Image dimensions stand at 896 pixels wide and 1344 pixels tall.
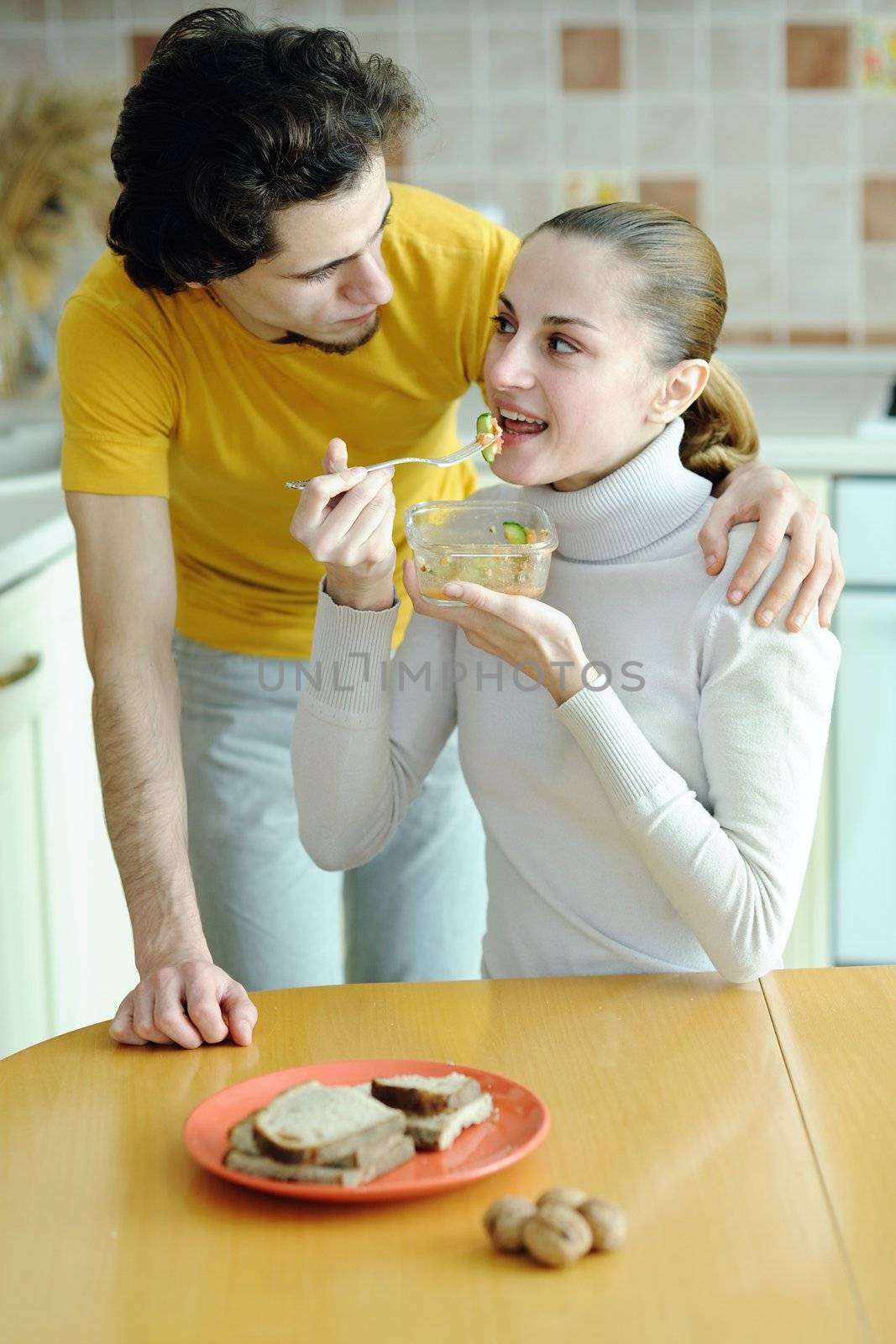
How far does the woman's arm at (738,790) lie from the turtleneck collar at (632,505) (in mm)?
174

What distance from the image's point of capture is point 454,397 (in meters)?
1.69

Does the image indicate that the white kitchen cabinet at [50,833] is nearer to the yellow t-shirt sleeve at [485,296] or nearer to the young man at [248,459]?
the young man at [248,459]

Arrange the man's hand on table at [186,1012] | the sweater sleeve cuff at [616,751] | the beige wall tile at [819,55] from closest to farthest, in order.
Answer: the man's hand on table at [186,1012], the sweater sleeve cuff at [616,751], the beige wall tile at [819,55]

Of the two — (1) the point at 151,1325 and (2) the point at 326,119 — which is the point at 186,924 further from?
(2) the point at 326,119

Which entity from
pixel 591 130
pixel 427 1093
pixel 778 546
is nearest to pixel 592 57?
pixel 591 130

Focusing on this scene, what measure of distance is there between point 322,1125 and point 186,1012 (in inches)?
10.7

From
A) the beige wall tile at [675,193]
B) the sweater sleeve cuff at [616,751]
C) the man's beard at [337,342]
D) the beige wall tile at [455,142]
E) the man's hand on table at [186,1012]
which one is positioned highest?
the beige wall tile at [455,142]

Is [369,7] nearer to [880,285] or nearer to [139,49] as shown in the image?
[139,49]

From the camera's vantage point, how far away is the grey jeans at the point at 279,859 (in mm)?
1757

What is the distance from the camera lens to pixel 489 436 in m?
1.33

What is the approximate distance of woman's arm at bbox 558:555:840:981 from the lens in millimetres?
1177

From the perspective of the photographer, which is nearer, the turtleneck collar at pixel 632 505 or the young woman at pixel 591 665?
the young woman at pixel 591 665

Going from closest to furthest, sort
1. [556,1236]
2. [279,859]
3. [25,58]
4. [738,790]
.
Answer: [556,1236]
[738,790]
[279,859]
[25,58]

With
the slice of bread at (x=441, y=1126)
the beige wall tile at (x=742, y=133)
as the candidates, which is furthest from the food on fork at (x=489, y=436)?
the beige wall tile at (x=742, y=133)
